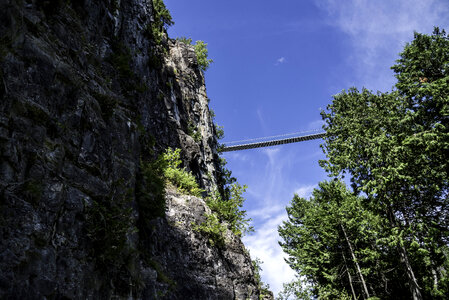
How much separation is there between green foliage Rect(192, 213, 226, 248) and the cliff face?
0.87ft

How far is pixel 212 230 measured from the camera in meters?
12.6

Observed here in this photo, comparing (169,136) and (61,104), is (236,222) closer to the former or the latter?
(169,136)

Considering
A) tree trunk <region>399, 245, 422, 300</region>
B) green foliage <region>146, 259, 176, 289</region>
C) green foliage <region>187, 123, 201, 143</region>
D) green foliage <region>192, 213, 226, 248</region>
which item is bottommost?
tree trunk <region>399, 245, 422, 300</region>

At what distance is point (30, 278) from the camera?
4734 mm

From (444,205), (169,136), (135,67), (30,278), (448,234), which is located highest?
(135,67)

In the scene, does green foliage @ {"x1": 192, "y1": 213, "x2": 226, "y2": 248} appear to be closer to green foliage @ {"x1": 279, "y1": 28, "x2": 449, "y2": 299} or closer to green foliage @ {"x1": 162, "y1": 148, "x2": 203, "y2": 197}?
green foliage @ {"x1": 162, "y1": 148, "x2": 203, "y2": 197}

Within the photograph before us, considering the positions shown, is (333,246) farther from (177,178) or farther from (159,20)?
(159,20)

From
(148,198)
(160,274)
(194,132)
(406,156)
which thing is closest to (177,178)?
(148,198)

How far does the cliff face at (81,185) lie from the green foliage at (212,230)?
266mm

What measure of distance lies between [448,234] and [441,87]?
6.41 metres

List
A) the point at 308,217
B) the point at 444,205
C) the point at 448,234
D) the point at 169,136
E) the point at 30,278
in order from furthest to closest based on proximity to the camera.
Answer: the point at 308,217, the point at 169,136, the point at 444,205, the point at 448,234, the point at 30,278

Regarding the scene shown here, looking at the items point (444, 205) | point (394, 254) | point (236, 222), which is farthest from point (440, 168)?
point (236, 222)

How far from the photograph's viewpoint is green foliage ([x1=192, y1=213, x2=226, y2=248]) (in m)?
12.5

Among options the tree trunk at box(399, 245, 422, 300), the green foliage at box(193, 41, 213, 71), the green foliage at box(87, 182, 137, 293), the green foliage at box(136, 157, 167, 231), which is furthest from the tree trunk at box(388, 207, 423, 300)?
the green foliage at box(193, 41, 213, 71)
